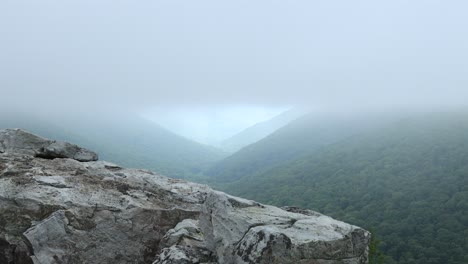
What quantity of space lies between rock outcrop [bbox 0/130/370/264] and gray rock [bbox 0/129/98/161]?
294 cm

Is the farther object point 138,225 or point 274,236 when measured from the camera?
point 138,225

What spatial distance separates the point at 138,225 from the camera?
18.6 meters

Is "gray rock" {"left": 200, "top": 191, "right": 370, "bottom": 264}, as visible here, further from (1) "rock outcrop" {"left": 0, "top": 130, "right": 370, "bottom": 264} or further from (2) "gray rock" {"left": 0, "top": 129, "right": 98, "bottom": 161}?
(2) "gray rock" {"left": 0, "top": 129, "right": 98, "bottom": 161}

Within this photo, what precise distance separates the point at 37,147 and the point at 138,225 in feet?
39.3

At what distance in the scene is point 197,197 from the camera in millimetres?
22328

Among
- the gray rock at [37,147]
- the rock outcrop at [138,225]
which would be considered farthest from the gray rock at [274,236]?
the gray rock at [37,147]

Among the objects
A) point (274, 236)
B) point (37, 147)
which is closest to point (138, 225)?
point (274, 236)

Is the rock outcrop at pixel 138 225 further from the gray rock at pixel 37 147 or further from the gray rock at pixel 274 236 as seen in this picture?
the gray rock at pixel 37 147

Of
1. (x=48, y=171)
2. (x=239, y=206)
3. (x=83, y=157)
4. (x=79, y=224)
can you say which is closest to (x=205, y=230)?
(x=239, y=206)

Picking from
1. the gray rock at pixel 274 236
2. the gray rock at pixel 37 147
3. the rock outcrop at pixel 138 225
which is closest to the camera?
the gray rock at pixel 274 236

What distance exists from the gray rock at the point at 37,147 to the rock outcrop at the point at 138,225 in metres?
2.94

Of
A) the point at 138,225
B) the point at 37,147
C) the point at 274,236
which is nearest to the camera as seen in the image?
the point at 274,236

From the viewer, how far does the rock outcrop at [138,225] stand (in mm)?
14227

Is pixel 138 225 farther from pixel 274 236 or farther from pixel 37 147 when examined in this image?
pixel 37 147
